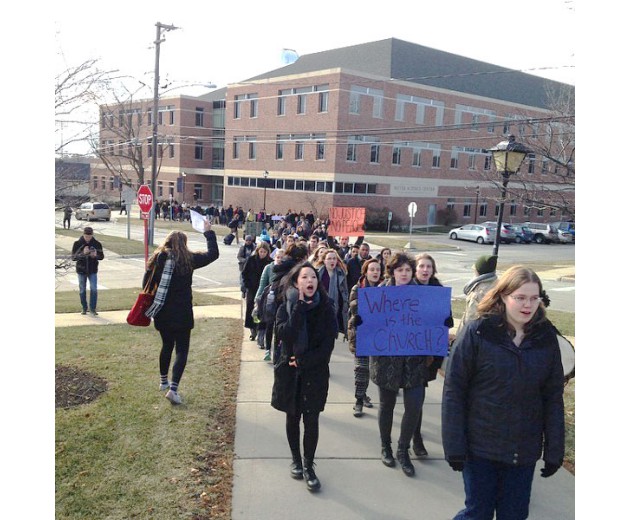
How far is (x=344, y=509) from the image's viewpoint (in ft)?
14.1

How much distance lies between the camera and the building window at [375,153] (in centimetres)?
4772

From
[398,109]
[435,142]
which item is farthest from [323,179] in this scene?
[435,142]

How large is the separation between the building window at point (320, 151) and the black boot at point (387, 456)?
139ft

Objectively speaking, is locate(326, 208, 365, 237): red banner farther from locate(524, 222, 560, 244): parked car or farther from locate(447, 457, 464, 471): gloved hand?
locate(524, 222, 560, 244): parked car

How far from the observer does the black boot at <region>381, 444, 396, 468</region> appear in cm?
502

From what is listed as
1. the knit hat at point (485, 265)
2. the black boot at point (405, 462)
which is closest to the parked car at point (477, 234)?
the knit hat at point (485, 265)

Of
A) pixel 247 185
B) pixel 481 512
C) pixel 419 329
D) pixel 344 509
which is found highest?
pixel 247 185

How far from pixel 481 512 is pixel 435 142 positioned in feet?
170

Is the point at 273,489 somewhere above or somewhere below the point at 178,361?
below

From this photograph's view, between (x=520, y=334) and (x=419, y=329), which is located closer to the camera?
(x=520, y=334)

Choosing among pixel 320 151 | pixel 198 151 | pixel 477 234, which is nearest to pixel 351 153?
pixel 320 151

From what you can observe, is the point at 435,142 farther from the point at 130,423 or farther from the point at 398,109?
the point at 130,423

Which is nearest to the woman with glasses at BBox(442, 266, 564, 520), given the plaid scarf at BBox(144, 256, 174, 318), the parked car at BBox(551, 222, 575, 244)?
the plaid scarf at BBox(144, 256, 174, 318)

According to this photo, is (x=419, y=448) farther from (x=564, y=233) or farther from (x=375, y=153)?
(x=564, y=233)
